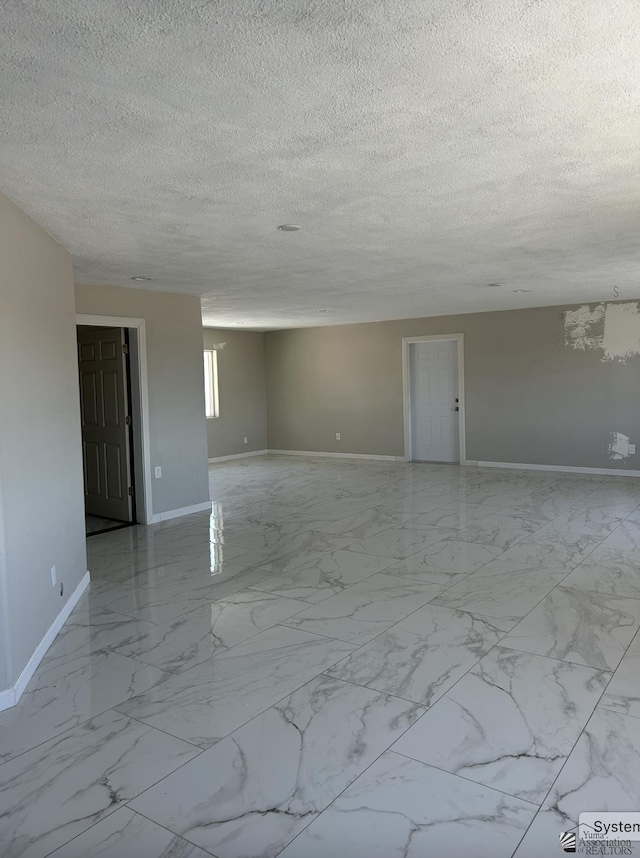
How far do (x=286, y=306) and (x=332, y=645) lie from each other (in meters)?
5.03

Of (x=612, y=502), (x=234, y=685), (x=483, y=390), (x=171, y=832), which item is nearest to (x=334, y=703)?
(x=234, y=685)

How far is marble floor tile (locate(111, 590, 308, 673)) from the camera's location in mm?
3113

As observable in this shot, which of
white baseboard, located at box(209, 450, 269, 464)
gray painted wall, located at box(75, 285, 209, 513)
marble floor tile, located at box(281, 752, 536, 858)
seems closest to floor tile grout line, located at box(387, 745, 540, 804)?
marble floor tile, located at box(281, 752, 536, 858)

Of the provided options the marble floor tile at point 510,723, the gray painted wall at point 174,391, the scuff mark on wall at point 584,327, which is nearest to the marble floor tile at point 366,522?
the gray painted wall at point 174,391

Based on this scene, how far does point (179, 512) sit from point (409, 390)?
15.3ft

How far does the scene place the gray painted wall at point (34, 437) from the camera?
2.75 meters

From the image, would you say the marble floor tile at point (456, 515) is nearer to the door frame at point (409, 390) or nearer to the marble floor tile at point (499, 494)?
the marble floor tile at point (499, 494)

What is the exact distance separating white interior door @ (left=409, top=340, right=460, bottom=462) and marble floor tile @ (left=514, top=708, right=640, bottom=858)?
23.5 feet

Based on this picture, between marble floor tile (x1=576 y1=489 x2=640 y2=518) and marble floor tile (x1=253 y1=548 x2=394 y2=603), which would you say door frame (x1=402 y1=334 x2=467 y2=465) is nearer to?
marble floor tile (x1=576 y1=489 x2=640 y2=518)

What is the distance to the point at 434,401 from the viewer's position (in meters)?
9.59

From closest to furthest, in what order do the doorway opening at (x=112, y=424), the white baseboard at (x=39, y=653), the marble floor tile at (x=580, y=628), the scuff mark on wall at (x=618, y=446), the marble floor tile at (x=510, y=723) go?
the marble floor tile at (x=510, y=723) < the white baseboard at (x=39, y=653) < the marble floor tile at (x=580, y=628) < the doorway opening at (x=112, y=424) < the scuff mark on wall at (x=618, y=446)

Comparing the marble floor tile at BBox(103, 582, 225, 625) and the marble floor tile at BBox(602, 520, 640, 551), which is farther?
the marble floor tile at BBox(602, 520, 640, 551)

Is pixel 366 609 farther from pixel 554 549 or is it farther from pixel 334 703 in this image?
pixel 554 549

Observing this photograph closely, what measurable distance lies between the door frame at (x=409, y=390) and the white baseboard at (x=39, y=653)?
6294 millimetres
